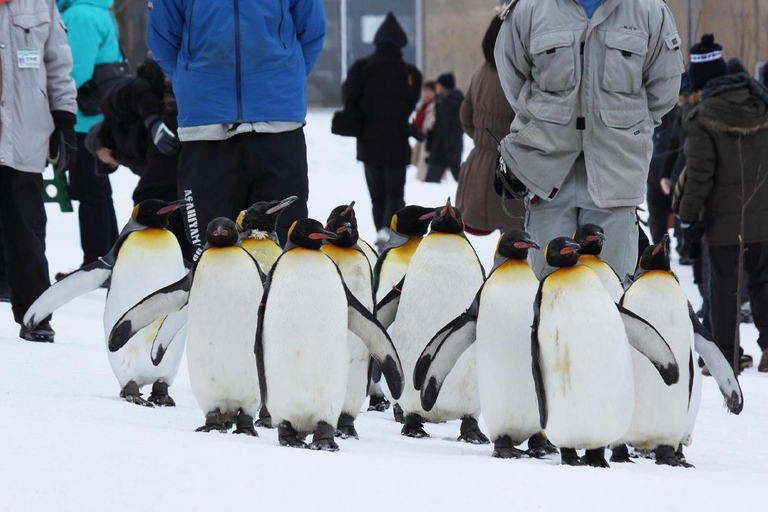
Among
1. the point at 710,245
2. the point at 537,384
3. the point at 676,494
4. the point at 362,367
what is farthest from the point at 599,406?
the point at 710,245

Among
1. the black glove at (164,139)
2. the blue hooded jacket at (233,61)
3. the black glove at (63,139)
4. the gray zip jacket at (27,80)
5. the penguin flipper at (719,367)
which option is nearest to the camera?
the penguin flipper at (719,367)

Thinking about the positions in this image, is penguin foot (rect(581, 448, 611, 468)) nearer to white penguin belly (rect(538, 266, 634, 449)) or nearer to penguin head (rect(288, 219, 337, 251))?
white penguin belly (rect(538, 266, 634, 449))

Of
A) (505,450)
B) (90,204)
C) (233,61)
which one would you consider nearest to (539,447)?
(505,450)

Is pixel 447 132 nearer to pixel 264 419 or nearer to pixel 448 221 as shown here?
pixel 448 221

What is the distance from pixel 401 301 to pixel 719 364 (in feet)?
3.95

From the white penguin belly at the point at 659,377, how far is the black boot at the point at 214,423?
4.61 feet

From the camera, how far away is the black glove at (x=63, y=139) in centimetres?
663

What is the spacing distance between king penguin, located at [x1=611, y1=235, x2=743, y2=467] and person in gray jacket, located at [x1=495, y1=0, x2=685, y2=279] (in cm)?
41

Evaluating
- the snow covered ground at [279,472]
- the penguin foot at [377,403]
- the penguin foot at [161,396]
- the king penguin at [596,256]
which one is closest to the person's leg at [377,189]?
the penguin foot at [377,403]

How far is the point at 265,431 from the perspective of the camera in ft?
15.4

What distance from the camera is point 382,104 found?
36.5ft

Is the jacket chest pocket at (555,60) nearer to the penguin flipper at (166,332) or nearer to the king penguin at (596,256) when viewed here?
the king penguin at (596,256)

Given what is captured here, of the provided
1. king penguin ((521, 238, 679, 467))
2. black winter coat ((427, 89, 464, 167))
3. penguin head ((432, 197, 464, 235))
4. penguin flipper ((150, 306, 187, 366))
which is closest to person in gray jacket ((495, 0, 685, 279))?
penguin head ((432, 197, 464, 235))

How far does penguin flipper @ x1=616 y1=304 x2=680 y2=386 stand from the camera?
13.7 feet
